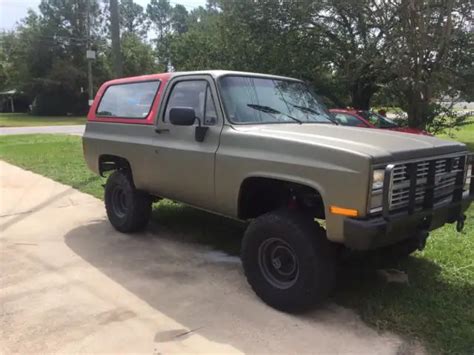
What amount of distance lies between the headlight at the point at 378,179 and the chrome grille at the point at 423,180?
0.28ft

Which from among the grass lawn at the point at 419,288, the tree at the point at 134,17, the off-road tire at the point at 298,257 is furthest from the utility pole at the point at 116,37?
the tree at the point at 134,17

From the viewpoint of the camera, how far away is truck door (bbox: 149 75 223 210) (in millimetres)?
4471

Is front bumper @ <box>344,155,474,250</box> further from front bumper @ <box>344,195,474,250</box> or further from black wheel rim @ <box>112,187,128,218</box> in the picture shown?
black wheel rim @ <box>112,187,128,218</box>

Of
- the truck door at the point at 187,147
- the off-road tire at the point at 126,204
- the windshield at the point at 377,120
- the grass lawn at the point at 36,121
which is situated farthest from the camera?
the grass lawn at the point at 36,121

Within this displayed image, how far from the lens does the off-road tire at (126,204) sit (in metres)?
5.75

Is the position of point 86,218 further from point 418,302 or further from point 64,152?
point 64,152

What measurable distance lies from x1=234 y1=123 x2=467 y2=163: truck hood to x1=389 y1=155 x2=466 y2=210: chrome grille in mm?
73

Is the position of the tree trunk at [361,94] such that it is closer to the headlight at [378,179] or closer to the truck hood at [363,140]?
the truck hood at [363,140]

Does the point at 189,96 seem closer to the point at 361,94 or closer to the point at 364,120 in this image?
the point at 364,120

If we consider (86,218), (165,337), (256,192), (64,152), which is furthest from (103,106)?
(64,152)

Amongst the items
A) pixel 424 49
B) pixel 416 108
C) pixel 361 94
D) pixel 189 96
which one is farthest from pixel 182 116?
pixel 361 94

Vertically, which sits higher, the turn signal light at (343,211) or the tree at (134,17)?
the tree at (134,17)

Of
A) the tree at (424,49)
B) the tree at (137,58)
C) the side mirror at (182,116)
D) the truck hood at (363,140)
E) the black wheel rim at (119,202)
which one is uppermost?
the tree at (137,58)

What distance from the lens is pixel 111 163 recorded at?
6.21 meters
